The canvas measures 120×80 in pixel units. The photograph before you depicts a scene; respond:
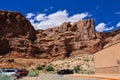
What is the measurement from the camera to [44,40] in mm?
159125

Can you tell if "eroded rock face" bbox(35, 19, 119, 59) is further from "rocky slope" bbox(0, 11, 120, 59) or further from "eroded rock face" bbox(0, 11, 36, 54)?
"eroded rock face" bbox(0, 11, 36, 54)

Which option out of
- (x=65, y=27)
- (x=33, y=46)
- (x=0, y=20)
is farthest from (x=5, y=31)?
(x=65, y=27)

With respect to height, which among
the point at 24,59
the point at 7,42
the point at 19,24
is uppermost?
the point at 19,24

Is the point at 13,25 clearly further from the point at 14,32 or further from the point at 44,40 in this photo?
the point at 44,40

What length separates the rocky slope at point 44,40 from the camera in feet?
461

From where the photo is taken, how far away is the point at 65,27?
170750mm

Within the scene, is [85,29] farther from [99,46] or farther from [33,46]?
[33,46]

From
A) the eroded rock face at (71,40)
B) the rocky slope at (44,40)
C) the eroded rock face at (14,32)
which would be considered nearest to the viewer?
the eroded rock face at (14,32)

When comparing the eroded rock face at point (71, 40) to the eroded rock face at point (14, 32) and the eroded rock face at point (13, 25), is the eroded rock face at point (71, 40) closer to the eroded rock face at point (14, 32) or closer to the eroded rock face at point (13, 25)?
the eroded rock face at point (14, 32)

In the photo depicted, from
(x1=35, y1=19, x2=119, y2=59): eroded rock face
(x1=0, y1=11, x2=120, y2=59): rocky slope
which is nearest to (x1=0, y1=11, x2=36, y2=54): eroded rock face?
(x1=0, y1=11, x2=120, y2=59): rocky slope

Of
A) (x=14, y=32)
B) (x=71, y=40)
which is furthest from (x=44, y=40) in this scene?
(x=14, y=32)

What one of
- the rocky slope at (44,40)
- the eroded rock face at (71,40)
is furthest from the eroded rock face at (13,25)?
the eroded rock face at (71,40)

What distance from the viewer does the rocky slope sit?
461ft

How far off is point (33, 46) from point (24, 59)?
73.1ft
